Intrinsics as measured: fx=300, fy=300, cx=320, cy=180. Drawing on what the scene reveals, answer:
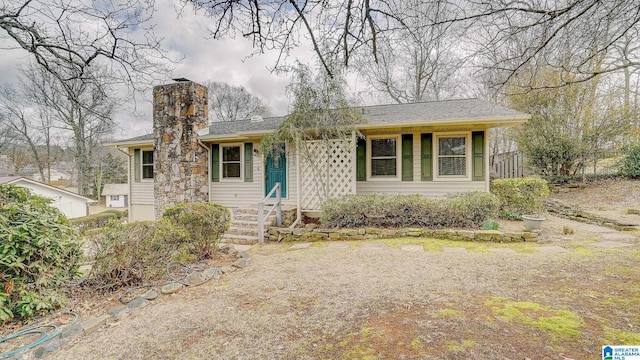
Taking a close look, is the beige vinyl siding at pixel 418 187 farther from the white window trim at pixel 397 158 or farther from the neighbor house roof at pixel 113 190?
the neighbor house roof at pixel 113 190

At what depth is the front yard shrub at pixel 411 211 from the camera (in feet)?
22.2

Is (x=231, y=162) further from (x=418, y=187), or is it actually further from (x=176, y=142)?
(x=418, y=187)

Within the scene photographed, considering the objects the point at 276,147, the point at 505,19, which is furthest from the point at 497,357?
the point at 276,147

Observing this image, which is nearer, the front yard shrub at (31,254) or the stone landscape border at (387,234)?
the front yard shrub at (31,254)

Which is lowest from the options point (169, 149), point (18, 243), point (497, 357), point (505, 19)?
point (497, 357)

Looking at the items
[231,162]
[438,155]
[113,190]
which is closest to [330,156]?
[438,155]

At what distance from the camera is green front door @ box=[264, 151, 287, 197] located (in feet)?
30.5

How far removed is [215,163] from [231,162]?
1.98ft

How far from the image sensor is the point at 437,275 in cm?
413

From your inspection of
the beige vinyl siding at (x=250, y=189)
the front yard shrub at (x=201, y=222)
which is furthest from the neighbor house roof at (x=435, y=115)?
the front yard shrub at (x=201, y=222)

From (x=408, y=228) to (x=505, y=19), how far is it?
4.43 meters

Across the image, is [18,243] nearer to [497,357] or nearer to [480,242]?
[497,357]

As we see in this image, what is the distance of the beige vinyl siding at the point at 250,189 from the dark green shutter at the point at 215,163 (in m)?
0.20

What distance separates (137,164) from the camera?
1145 cm
